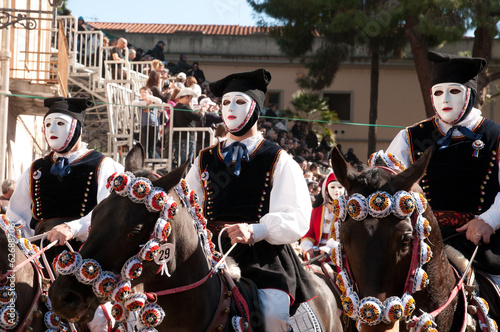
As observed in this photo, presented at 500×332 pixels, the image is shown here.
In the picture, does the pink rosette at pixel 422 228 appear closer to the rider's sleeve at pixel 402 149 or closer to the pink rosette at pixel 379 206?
the pink rosette at pixel 379 206

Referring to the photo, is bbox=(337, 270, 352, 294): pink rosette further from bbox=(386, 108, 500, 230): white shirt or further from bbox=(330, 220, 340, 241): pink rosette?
bbox=(386, 108, 500, 230): white shirt

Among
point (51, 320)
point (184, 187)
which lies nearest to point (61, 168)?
point (51, 320)

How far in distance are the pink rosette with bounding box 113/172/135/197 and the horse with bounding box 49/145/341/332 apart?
1.4 inches

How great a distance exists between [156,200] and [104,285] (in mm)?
554

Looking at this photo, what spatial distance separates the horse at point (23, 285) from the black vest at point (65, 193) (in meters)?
1.14

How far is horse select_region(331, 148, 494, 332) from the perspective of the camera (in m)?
3.77

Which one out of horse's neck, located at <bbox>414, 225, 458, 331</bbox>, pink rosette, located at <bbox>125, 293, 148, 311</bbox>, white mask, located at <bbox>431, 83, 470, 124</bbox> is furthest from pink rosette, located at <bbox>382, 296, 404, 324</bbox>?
white mask, located at <bbox>431, 83, 470, 124</bbox>

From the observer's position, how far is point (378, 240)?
3814 millimetres

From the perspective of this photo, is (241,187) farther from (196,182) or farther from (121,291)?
(121,291)

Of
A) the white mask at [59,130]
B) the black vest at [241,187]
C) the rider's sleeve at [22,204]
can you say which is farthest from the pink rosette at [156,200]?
the rider's sleeve at [22,204]

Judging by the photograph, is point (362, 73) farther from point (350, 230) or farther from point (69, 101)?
point (350, 230)

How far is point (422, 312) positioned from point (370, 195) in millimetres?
726

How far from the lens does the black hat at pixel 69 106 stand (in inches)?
259

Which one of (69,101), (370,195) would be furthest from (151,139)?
(370,195)
